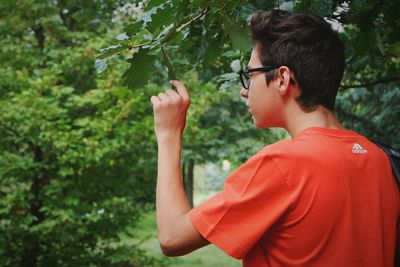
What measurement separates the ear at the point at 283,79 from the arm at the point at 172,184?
31 cm

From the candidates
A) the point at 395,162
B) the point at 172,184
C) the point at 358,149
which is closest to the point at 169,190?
the point at 172,184

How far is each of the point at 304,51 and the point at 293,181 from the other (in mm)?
441

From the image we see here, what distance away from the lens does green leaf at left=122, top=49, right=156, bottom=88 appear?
1.57 meters

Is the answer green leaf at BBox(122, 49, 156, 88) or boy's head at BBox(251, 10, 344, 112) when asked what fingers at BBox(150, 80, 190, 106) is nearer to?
green leaf at BBox(122, 49, 156, 88)

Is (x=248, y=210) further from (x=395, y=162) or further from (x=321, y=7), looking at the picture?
(x=321, y=7)

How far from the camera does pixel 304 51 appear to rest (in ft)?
4.75

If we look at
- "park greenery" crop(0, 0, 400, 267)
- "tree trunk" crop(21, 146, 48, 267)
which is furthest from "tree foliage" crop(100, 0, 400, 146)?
"tree trunk" crop(21, 146, 48, 267)

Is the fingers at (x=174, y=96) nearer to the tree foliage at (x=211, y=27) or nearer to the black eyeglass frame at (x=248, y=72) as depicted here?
the tree foliage at (x=211, y=27)

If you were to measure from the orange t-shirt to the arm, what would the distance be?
0.14 ft

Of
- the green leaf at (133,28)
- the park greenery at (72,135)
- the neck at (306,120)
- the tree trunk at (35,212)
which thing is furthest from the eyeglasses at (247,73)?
the tree trunk at (35,212)

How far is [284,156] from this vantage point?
1.24 metres

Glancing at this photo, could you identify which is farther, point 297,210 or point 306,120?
point 306,120

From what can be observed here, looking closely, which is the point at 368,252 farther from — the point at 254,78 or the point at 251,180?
the point at 254,78

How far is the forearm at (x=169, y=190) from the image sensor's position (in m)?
1.30
